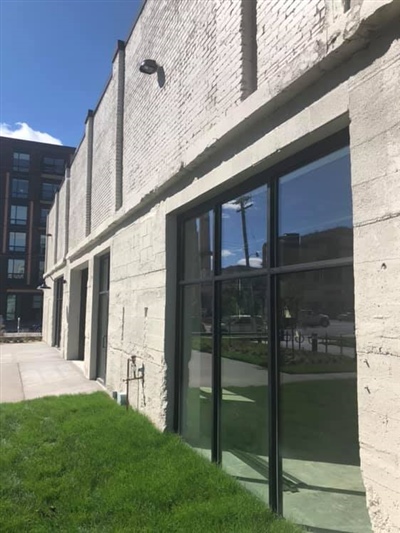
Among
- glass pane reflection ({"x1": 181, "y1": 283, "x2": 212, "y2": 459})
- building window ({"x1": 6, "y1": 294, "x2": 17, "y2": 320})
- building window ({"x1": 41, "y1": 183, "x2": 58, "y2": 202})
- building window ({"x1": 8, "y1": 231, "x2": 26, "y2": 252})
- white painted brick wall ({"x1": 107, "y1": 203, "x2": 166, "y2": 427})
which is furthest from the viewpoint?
building window ({"x1": 41, "y1": 183, "x2": 58, "y2": 202})

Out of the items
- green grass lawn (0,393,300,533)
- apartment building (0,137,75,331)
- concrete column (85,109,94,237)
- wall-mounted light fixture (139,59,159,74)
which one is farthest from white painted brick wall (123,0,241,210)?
apartment building (0,137,75,331)

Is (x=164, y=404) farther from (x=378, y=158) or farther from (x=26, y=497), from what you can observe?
(x=378, y=158)

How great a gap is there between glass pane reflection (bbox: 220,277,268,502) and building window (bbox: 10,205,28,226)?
49730mm

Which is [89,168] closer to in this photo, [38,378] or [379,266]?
[38,378]

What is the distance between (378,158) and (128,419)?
5.24 metres

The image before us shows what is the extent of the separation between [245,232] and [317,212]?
1.16 m

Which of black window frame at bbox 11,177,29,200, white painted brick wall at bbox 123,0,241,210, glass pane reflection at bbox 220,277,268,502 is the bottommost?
glass pane reflection at bbox 220,277,268,502

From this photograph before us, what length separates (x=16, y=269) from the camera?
49500mm

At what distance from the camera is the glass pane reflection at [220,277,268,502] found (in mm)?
4332

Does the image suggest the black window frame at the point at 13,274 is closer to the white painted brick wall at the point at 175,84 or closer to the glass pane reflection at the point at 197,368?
the white painted brick wall at the point at 175,84

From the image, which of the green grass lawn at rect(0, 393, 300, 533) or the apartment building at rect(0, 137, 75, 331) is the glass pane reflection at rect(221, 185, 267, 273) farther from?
the apartment building at rect(0, 137, 75, 331)

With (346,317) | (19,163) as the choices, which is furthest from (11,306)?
(346,317)

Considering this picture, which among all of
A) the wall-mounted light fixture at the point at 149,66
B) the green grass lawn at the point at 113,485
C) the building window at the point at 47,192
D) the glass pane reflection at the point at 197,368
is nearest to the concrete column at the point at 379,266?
the green grass lawn at the point at 113,485

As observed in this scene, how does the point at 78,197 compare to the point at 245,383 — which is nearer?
the point at 245,383
